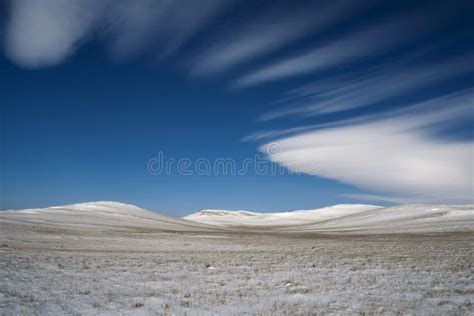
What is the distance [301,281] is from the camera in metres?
15.3

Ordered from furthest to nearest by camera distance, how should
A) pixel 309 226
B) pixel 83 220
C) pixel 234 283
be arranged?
pixel 309 226
pixel 83 220
pixel 234 283

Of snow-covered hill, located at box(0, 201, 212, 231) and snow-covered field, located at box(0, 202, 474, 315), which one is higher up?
snow-covered hill, located at box(0, 201, 212, 231)

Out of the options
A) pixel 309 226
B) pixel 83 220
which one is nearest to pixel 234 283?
pixel 83 220

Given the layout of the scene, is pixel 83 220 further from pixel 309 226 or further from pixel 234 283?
pixel 234 283

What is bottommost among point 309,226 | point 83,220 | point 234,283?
point 309,226

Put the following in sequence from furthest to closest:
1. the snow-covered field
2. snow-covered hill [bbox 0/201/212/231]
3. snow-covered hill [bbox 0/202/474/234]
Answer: snow-covered hill [bbox 0/201/212/231]
snow-covered hill [bbox 0/202/474/234]
the snow-covered field

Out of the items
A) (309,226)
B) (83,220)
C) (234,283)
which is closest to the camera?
(234,283)

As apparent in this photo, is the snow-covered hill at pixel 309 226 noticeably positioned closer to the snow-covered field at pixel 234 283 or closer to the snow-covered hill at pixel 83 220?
the snow-covered hill at pixel 83 220

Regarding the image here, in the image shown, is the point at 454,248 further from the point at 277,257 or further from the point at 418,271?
the point at 277,257

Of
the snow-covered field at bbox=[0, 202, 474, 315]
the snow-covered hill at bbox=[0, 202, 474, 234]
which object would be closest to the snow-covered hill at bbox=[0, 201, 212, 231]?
the snow-covered hill at bbox=[0, 202, 474, 234]

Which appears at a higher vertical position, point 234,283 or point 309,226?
point 234,283

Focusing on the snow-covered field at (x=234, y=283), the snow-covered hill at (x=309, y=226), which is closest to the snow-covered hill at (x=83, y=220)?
the snow-covered hill at (x=309, y=226)

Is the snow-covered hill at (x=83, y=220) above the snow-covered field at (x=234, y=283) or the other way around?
above

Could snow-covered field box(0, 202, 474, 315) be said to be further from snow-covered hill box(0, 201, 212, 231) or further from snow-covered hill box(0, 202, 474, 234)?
snow-covered hill box(0, 201, 212, 231)
